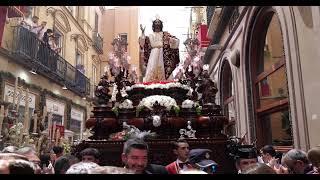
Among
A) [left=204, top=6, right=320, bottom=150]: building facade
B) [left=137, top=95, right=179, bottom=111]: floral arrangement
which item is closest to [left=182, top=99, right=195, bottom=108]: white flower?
[left=137, top=95, right=179, bottom=111]: floral arrangement

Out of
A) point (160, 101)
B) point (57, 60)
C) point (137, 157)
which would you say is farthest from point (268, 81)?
point (57, 60)

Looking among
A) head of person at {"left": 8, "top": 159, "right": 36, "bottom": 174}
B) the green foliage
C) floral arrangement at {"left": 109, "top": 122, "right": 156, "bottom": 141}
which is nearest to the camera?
head of person at {"left": 8, "top": 159, "right": 36, "bottom": 174}

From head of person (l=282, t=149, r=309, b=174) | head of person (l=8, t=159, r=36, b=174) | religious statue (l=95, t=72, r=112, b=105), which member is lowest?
head of person (l=282, t=149, r=309, b=174)

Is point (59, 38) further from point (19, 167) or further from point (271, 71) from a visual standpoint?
point (19, 167)

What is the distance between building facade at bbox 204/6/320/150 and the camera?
566cm

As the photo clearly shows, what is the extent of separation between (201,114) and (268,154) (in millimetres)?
2118

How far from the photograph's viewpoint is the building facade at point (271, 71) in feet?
18.6

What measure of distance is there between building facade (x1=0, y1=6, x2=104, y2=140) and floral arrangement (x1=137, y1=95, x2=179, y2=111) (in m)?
1.93

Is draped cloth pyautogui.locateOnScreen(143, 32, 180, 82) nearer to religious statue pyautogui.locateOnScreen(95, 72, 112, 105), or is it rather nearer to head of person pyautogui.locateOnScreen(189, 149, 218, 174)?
religious statue pyautogui.locateOnScreen(95, 72, 112, 105)

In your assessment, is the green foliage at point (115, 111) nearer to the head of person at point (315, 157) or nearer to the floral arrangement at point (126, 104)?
the floral arrangement at point (126, 104)

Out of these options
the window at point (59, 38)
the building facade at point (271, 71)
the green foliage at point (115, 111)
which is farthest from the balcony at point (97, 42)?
the green foliage at point (115, 111)

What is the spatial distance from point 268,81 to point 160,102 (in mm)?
3019

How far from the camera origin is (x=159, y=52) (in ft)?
29.3
